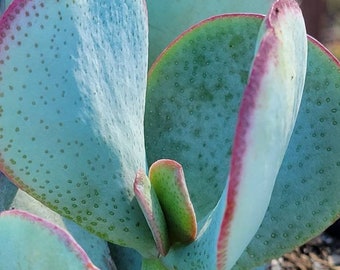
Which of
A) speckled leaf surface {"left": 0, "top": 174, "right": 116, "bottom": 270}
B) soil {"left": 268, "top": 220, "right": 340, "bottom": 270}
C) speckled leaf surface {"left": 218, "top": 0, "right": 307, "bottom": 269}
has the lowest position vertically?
soil {"left": 268, "top": 220, "right": 340, "bottom": 270}

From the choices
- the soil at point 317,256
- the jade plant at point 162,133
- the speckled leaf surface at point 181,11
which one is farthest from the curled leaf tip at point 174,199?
the soil at point 317,256

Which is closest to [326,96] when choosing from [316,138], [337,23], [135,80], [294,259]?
[316,138]

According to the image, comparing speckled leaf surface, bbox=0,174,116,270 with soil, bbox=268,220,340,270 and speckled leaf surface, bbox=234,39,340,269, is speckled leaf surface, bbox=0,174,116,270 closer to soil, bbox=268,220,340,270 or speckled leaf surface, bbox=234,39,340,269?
speckled leaf surface, bbox=234,39,340,269

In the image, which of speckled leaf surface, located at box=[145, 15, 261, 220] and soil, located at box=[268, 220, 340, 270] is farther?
soil, located at box=[268, 220, 340, 270]

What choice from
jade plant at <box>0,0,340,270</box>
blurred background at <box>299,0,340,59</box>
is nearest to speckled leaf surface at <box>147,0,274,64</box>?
jade plant at <box>0,0,340,270</box>

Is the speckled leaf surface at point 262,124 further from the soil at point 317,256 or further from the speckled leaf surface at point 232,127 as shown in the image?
the soil at point 317,256

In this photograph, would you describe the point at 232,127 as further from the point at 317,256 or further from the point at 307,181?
the point at 317,256
